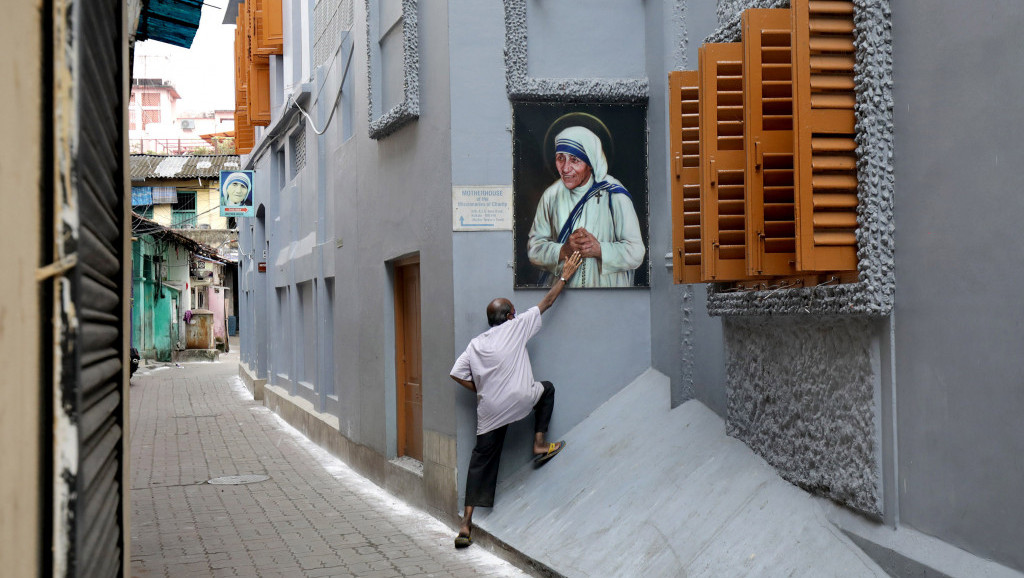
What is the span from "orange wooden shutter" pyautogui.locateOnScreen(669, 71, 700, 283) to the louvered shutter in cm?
108

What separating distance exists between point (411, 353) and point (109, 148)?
7144 millimetres

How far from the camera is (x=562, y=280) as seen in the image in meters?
7.74

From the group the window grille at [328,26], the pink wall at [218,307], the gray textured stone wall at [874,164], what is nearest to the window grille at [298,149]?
the window grille at [328,26]

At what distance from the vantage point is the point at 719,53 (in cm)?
556

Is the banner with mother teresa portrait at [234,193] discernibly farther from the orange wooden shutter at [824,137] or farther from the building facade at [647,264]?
the orange wooden shutter at [824,137]

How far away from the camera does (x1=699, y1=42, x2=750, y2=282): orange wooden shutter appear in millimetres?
5496

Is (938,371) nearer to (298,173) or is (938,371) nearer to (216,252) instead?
(298,173)

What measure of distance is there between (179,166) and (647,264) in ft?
145

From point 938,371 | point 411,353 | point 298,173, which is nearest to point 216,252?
point 298,173

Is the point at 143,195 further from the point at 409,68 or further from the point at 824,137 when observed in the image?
the point at 824,137

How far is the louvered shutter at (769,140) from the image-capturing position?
494 cm

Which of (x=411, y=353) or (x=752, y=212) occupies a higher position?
(x=752, y=212)

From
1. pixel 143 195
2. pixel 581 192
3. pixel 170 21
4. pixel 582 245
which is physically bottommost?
pixel 582 245

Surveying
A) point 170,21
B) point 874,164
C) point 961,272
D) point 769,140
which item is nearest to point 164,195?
point 170,21
